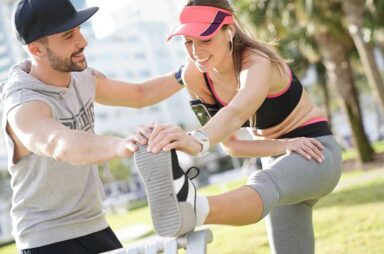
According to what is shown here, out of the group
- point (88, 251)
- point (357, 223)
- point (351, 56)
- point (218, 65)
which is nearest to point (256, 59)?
point (218, 65)

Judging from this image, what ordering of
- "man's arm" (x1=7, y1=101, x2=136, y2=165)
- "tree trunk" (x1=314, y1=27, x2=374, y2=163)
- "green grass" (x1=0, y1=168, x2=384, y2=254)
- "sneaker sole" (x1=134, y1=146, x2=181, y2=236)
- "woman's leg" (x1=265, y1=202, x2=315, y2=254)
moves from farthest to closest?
1. "tree trunk" (x1=314, y1=27, x2=374, y2=163)
2. "green grass" (x1=0, y1=168, x2=384, y2=254)
3. "woman's leg" (x1=265, y1=202, x2=315, y2=254)
4. "man's arm" (x1=7, y1=101, x2=136, y2=165)
5. "sneaker sole" (x1=134, y1=146, x2=181, y2=236)

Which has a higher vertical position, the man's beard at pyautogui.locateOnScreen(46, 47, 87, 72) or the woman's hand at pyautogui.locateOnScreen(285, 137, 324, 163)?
the man's beard at pyautogui.locateOnScreen(46, 47, 87, 72)

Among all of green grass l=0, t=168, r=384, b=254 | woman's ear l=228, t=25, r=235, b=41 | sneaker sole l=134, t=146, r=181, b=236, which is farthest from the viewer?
green grass l=0, t=168, r=384, b=254

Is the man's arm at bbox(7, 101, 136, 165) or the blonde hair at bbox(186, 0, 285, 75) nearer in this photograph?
the man's arm at bbox(7, 101, 136, 165)

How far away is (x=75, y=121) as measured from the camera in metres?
3.30

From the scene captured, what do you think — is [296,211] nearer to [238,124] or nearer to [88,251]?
[238,124]

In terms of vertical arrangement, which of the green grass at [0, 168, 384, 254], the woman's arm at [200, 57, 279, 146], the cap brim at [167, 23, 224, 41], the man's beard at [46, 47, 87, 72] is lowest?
the green grass at [0, 168, 384, 254]

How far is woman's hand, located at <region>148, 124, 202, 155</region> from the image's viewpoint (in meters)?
2.25

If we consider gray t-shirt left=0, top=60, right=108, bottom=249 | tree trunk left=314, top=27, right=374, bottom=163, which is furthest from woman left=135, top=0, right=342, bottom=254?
tree trunk left=314, top=27, right=374, bottom=163

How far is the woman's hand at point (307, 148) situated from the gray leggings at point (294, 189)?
0.03m

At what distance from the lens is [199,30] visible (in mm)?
2953

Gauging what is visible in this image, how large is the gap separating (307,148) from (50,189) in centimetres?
138

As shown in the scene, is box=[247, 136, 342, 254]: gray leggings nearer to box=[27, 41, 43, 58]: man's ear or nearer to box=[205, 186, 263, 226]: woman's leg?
box=[205, 186, 263, 226]: woman's leg

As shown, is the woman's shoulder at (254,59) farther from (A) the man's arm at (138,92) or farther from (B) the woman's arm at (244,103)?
(A) the man's arm at (138,92)
